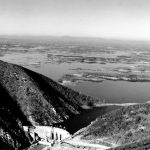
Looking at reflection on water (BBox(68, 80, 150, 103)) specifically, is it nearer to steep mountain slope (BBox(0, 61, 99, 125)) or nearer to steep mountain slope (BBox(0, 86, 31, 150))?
steep mountain slope (BBox(0, 61, 99, 125))

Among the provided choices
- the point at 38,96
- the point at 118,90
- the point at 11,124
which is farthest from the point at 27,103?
the point at 118,90

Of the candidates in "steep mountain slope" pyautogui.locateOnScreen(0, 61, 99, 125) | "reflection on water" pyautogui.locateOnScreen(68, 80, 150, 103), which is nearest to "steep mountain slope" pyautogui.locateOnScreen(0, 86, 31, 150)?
"steep mountain slope" pyautogui.locateOnScreen(0, 61, 99, 125)

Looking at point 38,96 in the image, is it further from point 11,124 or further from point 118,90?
point 118,90

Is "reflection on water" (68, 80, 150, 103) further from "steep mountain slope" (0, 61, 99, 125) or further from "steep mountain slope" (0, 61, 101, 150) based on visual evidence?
"steep mountain slope" (0, 61, 99, 125)

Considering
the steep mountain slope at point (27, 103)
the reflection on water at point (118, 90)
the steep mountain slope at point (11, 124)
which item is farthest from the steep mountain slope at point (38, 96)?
the reflection on water at point (118, 90)

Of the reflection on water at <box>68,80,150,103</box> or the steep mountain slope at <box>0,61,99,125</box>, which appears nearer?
the steep mountain slope at <box>0,61,99,125</box>

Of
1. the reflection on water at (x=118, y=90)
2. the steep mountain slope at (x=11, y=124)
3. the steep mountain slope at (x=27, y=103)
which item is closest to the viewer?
the steep mountain slope at (x=11, y=124)

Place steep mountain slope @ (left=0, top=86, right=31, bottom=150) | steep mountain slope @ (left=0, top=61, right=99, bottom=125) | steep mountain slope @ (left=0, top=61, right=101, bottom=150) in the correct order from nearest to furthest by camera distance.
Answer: steep mountain slope @ (left=0, top=86, right=31, bottom=150)
steep mountain slope @ (left=0, top=61, right=101, bottom=150)
steep mountain slope @ (left=0, top=61, right=99, bottom=125)

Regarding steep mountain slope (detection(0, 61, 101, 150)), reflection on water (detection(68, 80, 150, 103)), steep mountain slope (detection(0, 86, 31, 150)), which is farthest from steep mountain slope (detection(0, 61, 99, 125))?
reflection on water (detection(68, 80, 150, 103))

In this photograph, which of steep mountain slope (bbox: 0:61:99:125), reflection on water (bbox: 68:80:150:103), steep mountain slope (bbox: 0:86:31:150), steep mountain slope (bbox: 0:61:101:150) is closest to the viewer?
steep mountain slope (bbox: 0:86:31:150)

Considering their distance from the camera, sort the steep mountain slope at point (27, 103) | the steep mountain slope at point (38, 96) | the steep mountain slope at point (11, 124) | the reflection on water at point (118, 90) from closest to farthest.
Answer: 1. the steep mountain slope at point (11, 124)
2. the steep mountain slope at point (27, 103)
3. the steep mountain slope at point (38, 96)
4. the reflection on water at point (118, 90)

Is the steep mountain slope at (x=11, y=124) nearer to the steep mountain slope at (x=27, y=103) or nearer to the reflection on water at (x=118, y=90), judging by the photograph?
the steep mountain slope at (x=27, y=103)

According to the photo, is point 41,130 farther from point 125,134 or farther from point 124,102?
point 124,102
